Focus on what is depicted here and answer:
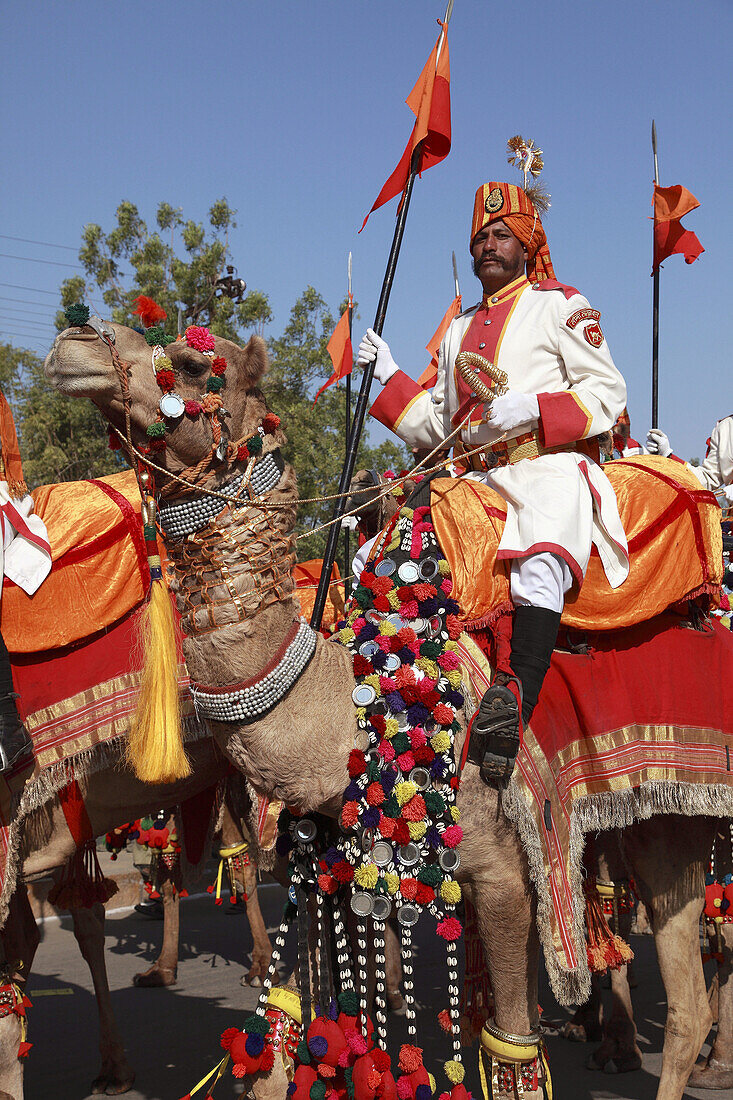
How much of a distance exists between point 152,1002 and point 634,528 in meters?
4.70

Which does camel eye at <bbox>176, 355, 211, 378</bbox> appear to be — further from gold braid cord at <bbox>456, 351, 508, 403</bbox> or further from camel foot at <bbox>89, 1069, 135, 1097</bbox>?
camel foot at <bbox>89, 1069, 135, 1097</bbox>

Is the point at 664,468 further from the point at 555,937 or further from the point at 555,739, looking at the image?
the point at 555,937

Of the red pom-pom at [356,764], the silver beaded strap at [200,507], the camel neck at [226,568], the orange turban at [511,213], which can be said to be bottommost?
the red pom-pom at [356,764]

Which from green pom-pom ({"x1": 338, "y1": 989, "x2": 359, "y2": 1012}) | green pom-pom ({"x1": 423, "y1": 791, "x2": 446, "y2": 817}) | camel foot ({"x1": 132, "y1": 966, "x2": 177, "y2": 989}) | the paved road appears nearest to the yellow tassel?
green pom-pom ({"x1": 423, "y1": 791, "x2": 446, "y2": 817})

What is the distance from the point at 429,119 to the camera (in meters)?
4.25

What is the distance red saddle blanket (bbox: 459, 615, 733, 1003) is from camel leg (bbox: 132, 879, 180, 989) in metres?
4.04

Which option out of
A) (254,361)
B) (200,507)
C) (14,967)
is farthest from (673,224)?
(14,967)

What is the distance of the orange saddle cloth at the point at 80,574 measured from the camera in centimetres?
388

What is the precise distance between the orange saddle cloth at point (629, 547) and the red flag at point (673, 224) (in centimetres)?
312

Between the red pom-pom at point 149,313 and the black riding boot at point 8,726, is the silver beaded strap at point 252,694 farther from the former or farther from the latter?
the red pom-pom at point 149,313

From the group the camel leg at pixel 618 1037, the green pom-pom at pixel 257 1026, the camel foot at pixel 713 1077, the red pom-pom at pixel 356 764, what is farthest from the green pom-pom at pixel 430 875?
the camel foot at pixel 713 1077

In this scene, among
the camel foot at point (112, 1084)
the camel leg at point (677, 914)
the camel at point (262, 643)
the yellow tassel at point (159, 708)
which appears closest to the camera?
the camel at point (262, 643)

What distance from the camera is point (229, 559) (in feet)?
10.2

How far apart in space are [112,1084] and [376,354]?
385 cm
